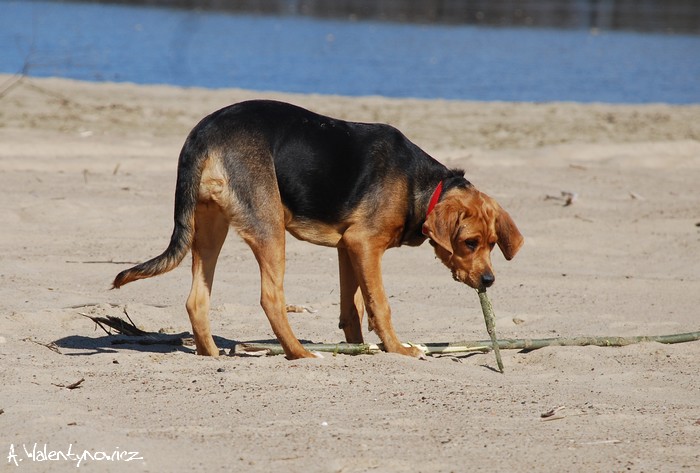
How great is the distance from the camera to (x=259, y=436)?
4.70 meters

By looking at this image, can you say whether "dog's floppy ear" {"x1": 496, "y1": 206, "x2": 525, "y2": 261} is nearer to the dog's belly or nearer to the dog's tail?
the dog's belly

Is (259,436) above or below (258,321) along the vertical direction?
above

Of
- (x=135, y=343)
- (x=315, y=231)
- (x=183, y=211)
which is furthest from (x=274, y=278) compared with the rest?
(x=135, y=343)

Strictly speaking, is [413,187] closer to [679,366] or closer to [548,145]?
[679,366]

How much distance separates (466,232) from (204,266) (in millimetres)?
1691

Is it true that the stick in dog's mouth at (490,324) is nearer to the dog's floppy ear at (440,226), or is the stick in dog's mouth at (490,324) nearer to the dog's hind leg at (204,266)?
the dog's floppy ear at (440,226)

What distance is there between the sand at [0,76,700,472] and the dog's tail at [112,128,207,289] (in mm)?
542

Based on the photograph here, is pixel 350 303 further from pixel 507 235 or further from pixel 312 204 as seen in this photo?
pixel 507 235

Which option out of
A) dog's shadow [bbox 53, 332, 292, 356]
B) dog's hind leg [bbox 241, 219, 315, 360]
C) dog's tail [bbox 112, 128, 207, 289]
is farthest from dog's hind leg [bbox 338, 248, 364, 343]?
dog's tail [bbox 112, 128, 207, 289]

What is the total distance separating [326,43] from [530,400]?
28.3 m

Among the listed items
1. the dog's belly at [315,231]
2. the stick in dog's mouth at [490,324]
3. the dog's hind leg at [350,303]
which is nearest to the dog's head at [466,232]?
the stick in dog's mouth at [490,324]

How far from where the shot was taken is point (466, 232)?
6.02 meters

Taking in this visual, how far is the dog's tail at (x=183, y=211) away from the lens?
6086mm

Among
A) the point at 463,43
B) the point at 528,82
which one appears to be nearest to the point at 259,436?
the point at 528,82
